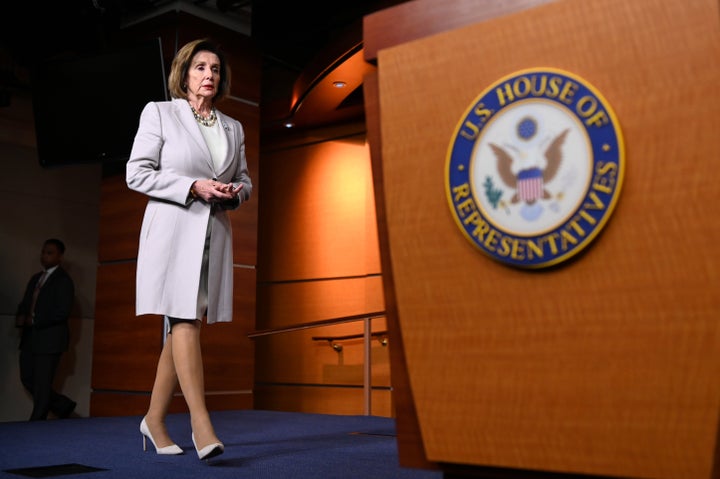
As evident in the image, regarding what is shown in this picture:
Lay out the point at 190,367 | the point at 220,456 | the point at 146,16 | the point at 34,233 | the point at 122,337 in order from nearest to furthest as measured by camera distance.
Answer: the point at 190,367
the point at 220,456
the point at 122,337
the point at 146,16
the point at 34,233

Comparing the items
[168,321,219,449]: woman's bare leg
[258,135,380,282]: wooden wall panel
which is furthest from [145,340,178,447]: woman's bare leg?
[258,135,380,282]: wooden wall panel

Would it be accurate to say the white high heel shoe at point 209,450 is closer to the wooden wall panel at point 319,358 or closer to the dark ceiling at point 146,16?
the dark ceiling at point 146,16

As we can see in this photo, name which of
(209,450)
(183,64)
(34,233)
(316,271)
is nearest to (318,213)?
(316,271)

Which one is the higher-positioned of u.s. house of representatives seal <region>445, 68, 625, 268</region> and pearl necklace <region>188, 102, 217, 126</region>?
pearl necklace <region>188, 102, 217, 126</region>

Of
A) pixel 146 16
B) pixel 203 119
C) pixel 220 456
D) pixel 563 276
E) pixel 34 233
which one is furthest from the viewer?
pixel 34 233

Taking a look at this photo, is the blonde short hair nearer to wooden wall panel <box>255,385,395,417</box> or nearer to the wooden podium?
the wooden podium

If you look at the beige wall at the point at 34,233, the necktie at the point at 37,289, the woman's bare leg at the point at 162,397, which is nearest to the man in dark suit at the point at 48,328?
the necktie at the point at 37,289

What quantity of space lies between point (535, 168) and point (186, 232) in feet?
5.34

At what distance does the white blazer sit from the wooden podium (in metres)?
1.35

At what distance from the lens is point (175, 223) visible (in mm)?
2436

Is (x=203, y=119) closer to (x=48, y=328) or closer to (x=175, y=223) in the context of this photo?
(x=175, y=223)

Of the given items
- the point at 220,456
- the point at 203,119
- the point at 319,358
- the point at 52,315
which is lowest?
the point at 220,456

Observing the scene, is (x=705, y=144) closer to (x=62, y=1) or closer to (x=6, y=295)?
(x=62, y=1)

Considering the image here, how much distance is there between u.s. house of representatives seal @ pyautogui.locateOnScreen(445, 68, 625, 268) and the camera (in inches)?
37.8
